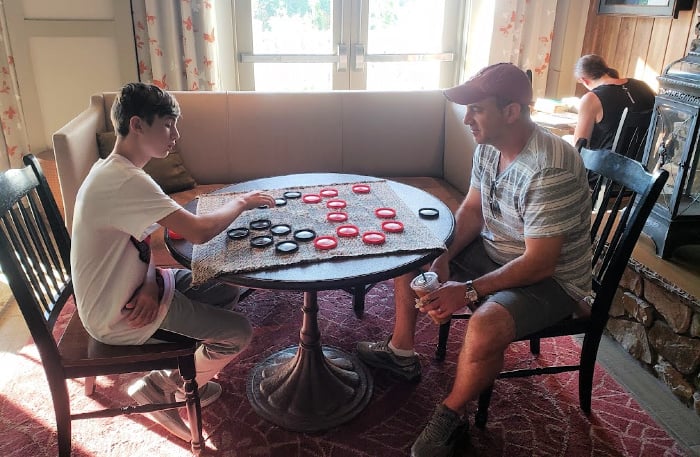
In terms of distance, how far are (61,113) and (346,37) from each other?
6.31 feet

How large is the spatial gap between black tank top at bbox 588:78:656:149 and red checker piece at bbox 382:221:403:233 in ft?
5.57

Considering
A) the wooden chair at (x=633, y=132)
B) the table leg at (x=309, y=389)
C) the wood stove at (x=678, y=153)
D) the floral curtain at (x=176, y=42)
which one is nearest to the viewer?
the table leg at (x=309, y=389)

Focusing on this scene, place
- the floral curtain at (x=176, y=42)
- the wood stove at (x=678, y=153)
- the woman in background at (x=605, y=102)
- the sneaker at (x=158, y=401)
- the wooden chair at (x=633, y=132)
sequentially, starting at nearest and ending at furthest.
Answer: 1. the sneaker at (x=158, y=401)
2. the wood stove at (x=678, y=153)
3. the wooden chair at (x=633, y=132)
4. the woman in background at (x=605, y=102)
5. the floral curtain at (x=176, y=42)

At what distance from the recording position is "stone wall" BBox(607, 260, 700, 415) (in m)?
1.95

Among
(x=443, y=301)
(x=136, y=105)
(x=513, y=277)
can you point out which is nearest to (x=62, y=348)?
(x=136, y=105)

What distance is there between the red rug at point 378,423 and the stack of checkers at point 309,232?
664mm

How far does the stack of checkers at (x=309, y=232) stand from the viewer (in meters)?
1.44

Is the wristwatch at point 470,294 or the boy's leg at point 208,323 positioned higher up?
the wristwatch at point 470,294

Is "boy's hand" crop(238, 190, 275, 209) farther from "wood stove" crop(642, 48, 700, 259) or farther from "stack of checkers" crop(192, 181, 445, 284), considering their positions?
"wood stove" crop(642, 48, 700, 259)

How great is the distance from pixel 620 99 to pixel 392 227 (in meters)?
1.80

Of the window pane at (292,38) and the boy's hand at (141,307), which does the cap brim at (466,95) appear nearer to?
the boy's hand at (141,307)

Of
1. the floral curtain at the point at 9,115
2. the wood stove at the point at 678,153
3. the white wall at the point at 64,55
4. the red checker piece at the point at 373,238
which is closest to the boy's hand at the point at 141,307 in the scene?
the red checker piece at the point at 373,238

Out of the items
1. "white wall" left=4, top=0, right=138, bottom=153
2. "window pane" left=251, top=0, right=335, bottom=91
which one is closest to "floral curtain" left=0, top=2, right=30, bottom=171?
"white wall" left=4, top=0, right=138, bottom=153

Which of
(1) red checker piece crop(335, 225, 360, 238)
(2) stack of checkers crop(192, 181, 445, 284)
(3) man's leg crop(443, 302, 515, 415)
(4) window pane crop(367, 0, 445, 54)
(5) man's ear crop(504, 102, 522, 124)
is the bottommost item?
(3) man's leg crop(443, 302, 515, 415)
